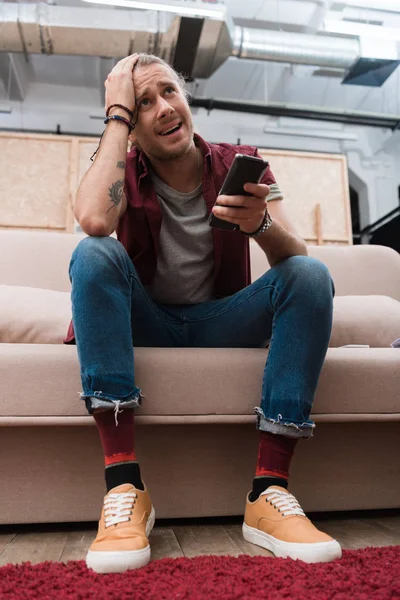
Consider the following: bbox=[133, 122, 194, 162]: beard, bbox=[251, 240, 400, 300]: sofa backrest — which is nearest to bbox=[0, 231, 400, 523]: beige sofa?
bbox=[133, 122, 194, 162]: beard

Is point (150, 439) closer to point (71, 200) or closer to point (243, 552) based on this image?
point (243, 552)

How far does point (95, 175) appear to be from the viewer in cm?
109

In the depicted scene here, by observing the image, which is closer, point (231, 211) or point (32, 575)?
point (32, 575)

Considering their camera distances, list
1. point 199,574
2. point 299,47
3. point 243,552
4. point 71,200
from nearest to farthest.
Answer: point 199,574, point 243,552, point 71,200, point 299,47

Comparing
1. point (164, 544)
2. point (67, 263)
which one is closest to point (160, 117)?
point (67, 263)

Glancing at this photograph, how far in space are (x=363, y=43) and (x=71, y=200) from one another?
3021 mm

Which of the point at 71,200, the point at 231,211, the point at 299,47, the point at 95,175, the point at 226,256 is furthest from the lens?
the point at 299,47

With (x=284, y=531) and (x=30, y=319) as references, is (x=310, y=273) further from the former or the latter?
(x=30, y=319)

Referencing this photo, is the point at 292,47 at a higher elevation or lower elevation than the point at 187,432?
higher

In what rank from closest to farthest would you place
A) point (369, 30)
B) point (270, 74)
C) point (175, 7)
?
1. point (175, 7)
2. point (369, 30)
3. point (270, 74)

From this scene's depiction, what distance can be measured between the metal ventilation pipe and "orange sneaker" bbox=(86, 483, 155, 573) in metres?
4.44

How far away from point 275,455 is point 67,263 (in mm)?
1029

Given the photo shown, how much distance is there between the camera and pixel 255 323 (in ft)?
3.65

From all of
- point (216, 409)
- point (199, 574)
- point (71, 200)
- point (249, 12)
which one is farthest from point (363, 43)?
point (199, 574)
